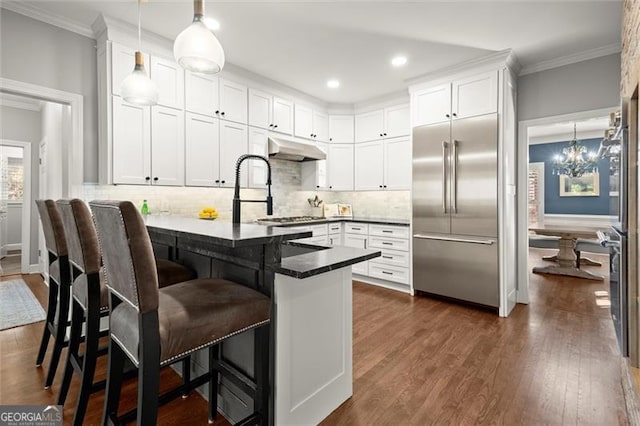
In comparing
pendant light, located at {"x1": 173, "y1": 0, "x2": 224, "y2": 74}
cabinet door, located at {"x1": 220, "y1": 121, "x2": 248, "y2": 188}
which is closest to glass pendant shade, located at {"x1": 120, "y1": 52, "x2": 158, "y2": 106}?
pendant light, located at {"x1": 173, "y1": 0, "x2": 224, "y2": 74}

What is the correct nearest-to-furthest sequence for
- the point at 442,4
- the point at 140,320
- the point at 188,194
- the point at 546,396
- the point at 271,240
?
the point at 140,320 → the point at 271,240 → the point at 546,396 → the point at 442,4 → the point at 188,194

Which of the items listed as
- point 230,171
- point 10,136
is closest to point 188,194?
point 230,171

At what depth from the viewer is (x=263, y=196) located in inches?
182

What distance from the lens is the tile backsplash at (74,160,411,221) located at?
130 inches

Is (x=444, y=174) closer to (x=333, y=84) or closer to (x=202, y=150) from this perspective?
(x=333, y=84)

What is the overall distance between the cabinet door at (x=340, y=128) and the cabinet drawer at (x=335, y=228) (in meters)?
1.45

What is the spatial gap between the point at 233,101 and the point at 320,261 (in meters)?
3.02

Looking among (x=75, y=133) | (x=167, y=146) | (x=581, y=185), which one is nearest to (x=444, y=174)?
(x=167, y=146)

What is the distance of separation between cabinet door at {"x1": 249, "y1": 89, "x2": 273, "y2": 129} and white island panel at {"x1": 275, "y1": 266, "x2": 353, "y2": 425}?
2881 millimetres

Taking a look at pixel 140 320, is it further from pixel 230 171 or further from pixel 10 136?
pixel 10 136

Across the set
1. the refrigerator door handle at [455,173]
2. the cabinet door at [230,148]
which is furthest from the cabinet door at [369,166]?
the cabinet door at [230,148]

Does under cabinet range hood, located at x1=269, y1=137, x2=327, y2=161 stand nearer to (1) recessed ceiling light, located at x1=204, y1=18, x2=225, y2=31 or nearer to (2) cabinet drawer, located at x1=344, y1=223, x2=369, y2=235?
(2) cabinet drawer, located at x1=344, y1=223, x2=369, y2=235

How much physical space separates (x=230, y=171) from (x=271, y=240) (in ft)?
9.05

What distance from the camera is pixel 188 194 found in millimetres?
3781
